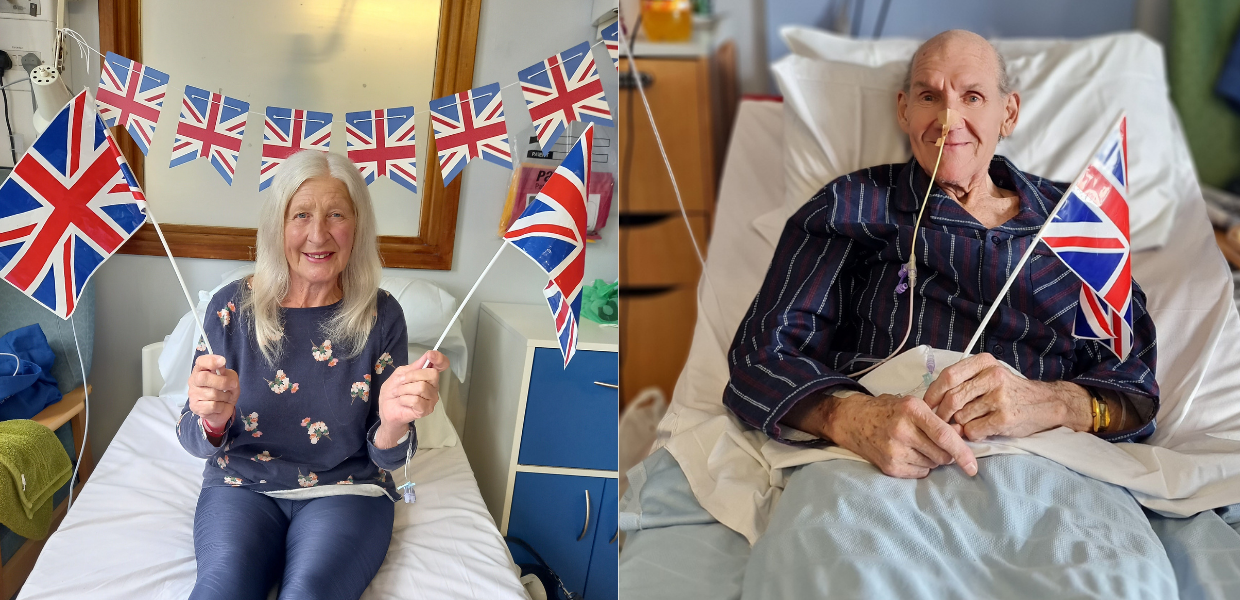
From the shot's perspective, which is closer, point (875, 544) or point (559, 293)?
point (875, 544)

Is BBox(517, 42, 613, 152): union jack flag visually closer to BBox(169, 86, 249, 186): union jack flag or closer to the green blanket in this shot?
BBox(169, 86, 249, 186): union jack flag

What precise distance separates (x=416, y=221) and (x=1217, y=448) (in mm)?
1079

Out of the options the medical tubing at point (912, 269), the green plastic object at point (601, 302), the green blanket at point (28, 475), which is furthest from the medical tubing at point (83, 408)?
the medical tubing at point (912, 269)

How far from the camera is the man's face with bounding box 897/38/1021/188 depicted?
1117mm

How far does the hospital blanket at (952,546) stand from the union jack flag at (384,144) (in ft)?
1.85

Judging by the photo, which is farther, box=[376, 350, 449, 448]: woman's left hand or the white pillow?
the white pillow

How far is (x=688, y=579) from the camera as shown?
932mm

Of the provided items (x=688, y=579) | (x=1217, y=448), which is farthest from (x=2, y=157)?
(x=1217, y=448)

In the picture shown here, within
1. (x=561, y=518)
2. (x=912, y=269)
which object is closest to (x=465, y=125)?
(x=561, y=518)

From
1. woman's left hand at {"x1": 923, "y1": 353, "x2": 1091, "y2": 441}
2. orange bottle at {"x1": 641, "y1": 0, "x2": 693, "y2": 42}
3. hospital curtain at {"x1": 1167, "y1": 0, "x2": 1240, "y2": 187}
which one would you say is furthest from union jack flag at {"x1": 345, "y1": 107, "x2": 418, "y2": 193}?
hospital curtain at {"x1": 1167, "y1": 0, "x2": 1240, "y2": 187}

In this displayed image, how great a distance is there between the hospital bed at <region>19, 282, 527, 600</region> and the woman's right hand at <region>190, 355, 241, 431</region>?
0.20 feet

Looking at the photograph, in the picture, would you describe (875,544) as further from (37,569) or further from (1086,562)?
(37,569)

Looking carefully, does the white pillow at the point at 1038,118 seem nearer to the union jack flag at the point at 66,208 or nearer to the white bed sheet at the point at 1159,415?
the white bed sheet at the point at 1159,415

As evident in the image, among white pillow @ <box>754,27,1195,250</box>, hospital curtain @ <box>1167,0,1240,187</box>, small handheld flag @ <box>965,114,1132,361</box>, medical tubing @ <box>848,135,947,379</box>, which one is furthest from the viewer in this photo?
hospital curtain @ <box>1167,0,1240,187</box>
